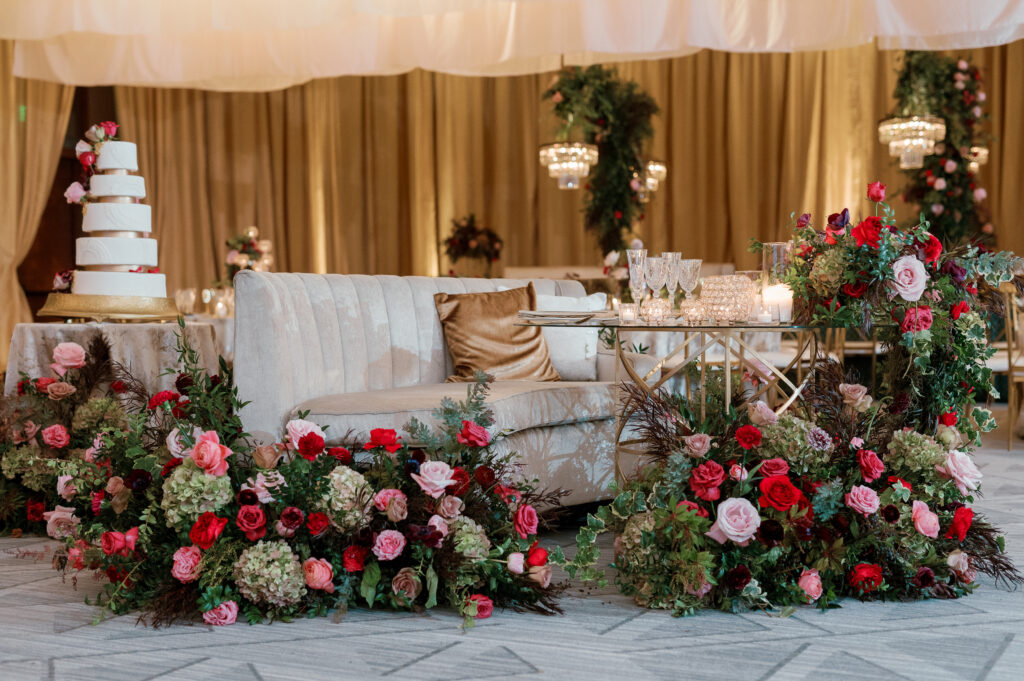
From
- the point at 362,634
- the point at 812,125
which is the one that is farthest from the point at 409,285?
the point at 812,125

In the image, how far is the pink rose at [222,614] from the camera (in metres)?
2.36

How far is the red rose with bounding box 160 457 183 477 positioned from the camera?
8.14ft

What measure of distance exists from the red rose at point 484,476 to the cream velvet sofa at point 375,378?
0.33 metres

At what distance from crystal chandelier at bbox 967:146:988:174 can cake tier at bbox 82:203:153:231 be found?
6.02 m

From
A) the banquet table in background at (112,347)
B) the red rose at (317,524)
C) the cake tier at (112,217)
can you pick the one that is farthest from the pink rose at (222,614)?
the cake tier at (112,217)

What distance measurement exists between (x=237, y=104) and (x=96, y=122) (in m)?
1.50

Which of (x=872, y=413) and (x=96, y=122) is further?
(x=96, y=122)

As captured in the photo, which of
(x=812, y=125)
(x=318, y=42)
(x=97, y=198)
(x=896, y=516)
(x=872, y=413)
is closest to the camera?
(x=896, y=516)

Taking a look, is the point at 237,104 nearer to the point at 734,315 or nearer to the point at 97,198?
the point at 97,198

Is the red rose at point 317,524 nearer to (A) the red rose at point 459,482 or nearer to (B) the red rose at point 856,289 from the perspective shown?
(A) the red rose at point 459,482

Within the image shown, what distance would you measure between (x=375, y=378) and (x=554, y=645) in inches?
56.5

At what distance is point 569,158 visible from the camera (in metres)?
7.23

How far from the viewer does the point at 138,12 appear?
185 inches

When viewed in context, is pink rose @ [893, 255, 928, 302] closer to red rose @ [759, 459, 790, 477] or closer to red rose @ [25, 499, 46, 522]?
red rose @ [759, 459, 790, 477]
